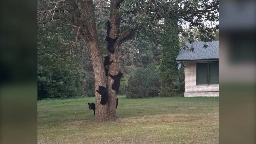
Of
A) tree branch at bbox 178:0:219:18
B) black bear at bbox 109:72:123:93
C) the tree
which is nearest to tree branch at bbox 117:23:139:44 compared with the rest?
the tree

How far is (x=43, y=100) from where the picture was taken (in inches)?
408

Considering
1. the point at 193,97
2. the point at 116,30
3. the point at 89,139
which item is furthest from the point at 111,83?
the point at 193,97

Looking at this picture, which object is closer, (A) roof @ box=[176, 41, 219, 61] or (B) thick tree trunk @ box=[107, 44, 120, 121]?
(B) thick tree trunk @ box=[107, 44, 120, 121]

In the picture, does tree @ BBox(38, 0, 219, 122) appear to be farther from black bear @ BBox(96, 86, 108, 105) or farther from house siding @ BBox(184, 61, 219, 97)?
house siding @ BBox(184, 61, 219, 97)

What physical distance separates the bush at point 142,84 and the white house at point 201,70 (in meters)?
0.99

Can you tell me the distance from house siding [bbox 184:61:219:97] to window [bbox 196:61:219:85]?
127mm

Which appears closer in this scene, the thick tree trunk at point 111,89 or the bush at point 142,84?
the thick tree trunk at point 111,89

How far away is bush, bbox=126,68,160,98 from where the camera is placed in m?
10.9

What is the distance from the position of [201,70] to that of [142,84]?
6.33ft

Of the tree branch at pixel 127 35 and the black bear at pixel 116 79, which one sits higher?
the tree branch at pixel 127 35

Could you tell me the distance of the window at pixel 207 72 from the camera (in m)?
10.3

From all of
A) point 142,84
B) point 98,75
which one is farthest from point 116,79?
point 142,84

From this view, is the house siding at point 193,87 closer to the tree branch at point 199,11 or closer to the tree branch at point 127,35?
the tree branch at point 199,11

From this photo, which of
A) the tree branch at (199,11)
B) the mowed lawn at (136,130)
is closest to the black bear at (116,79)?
the mowed lawn at (136,130)
